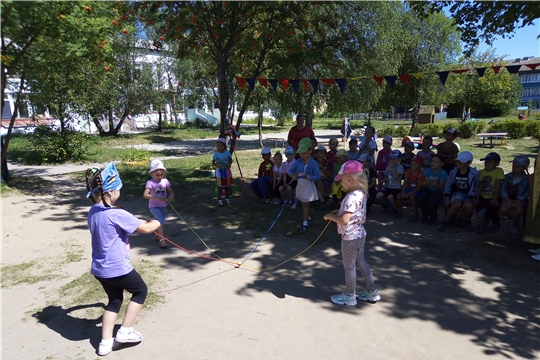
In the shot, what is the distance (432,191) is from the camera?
688cm

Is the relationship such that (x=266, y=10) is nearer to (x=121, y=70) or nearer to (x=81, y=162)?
(x=81, y=162)

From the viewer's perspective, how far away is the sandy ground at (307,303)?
3555 mm

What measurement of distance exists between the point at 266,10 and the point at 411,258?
284 inches

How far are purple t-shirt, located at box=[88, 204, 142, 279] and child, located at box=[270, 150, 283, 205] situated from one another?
5285 mm

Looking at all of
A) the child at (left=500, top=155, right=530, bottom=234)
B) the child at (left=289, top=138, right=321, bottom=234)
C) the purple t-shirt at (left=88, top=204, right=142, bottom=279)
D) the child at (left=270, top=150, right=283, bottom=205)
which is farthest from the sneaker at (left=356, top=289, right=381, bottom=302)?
the child at (left=270, top=150, right=283, bottom=205)

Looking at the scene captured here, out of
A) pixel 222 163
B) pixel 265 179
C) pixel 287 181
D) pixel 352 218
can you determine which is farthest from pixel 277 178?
pixel 352 218

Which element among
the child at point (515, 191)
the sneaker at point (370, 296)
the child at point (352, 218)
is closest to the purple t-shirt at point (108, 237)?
the child at point (352, 218)

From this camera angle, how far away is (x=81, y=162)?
53.5 ft

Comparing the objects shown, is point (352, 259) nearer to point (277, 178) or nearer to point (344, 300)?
point (344, 300)

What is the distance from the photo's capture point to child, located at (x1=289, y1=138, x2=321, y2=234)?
679cm

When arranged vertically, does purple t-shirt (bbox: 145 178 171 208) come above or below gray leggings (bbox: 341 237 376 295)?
above

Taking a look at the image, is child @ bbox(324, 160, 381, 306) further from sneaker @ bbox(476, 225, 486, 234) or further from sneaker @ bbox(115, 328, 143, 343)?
sneaker @ bbox(476, 225, 486, 234)

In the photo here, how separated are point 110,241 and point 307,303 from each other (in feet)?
7.65

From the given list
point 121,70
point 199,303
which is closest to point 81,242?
point 199,303
